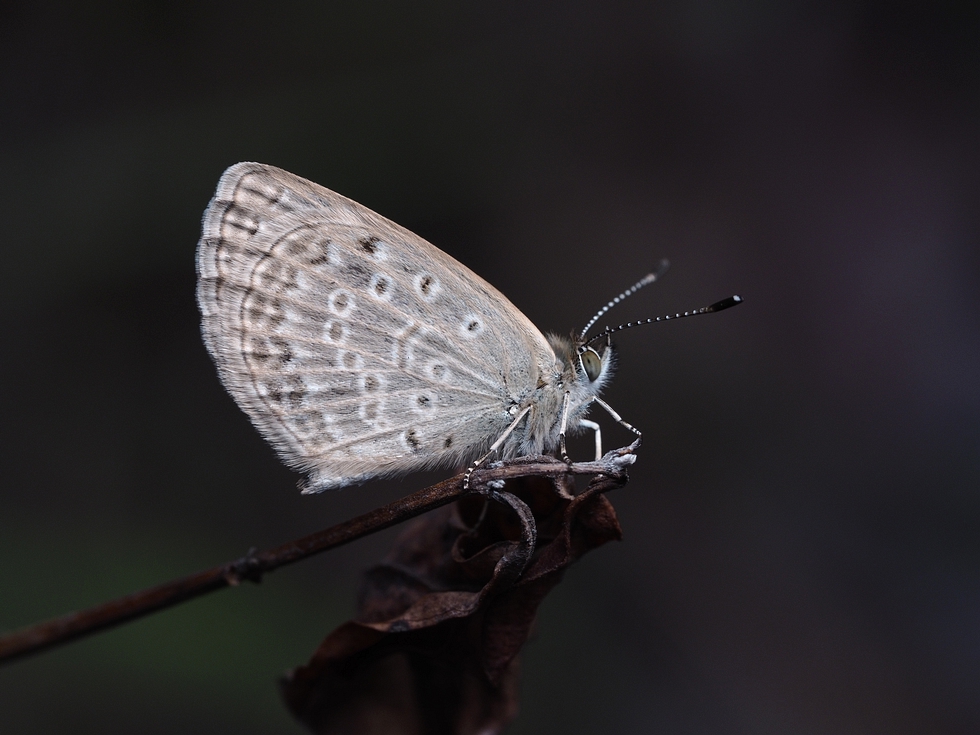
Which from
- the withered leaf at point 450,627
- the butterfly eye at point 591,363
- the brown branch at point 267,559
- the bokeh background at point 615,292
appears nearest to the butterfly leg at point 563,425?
the butterfly eye at point 591,363

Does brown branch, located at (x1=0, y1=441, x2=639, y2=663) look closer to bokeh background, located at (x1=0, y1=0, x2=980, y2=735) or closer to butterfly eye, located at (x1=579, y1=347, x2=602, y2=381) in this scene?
butterfly eye, located at (x1=579, y1=347, x2=602, y2=381)

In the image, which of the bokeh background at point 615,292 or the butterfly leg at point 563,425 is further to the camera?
the bokeh background at point 615,292

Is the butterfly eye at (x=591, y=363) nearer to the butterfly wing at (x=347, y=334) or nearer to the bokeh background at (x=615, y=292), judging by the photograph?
the butterfly wing at (x=347, y=334)

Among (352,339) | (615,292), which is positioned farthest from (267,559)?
(615,292)

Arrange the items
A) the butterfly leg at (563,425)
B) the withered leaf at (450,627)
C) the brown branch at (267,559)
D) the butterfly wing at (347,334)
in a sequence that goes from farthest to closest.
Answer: the butterfly leg at (563,425), the butterfly wing at (347,334), the withered leaf at (450,627), the brown branch at (267,559)

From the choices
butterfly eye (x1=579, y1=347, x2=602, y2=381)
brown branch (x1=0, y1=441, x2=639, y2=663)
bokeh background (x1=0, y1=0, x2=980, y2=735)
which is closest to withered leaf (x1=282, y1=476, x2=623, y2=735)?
brown branch (x1=0, y1=441, x2=639, y2=663)

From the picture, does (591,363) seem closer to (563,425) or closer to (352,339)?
(563,425)

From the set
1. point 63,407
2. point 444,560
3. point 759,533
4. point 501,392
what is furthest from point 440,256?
point 63,407

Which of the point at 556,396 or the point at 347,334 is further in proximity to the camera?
the point at 556,396
